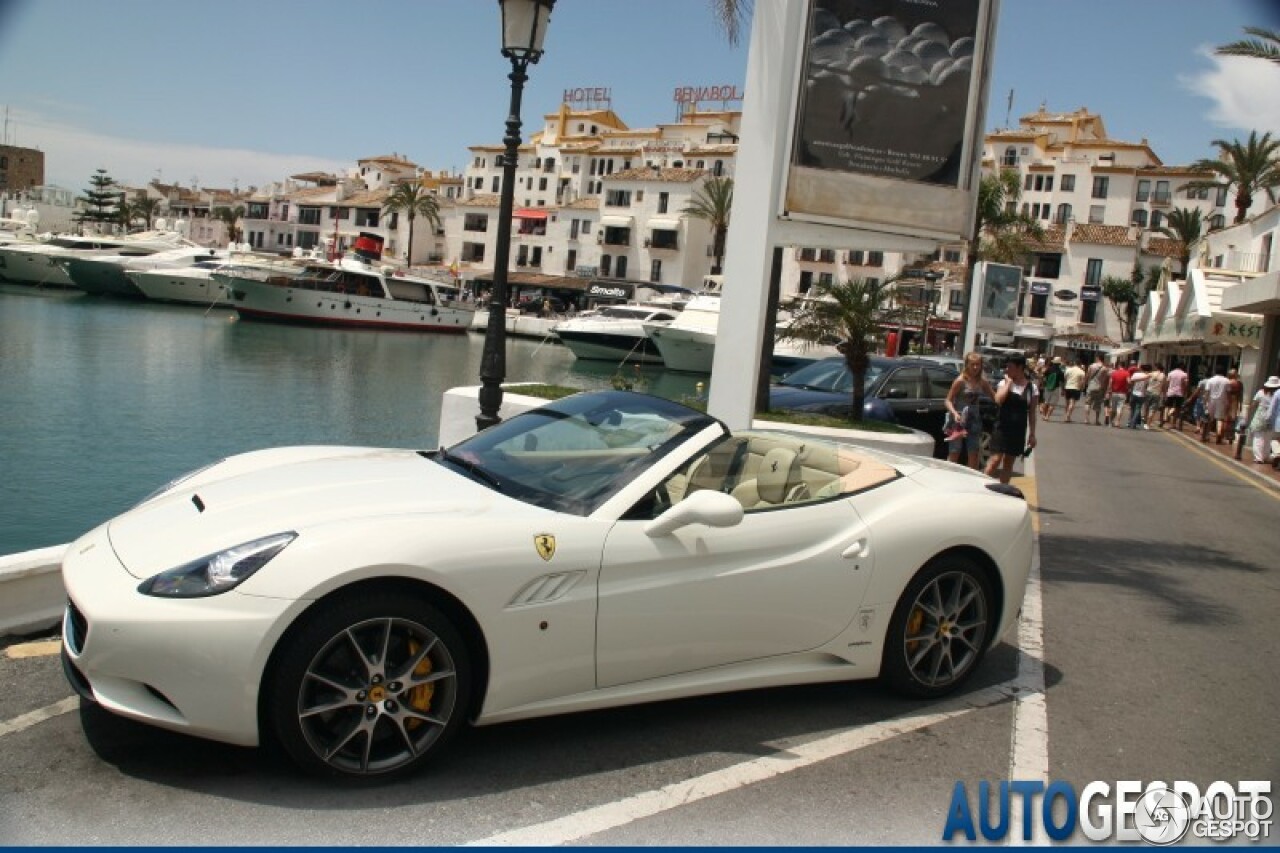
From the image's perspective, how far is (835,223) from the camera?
28.8ft

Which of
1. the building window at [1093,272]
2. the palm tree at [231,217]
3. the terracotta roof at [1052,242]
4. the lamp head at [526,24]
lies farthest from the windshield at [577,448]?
the palm tree at [231,217]

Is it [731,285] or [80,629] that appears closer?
[80,629]

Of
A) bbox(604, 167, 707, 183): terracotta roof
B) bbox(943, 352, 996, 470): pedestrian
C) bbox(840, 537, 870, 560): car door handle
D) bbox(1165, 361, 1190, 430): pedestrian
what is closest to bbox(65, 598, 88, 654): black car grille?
bbox(840, 537, 870, 560): car door handle

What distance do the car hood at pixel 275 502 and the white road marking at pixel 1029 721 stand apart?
229 cm

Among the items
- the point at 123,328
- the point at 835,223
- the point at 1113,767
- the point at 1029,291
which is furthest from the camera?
the point at 1029,291

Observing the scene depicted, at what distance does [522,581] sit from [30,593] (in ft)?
9.77

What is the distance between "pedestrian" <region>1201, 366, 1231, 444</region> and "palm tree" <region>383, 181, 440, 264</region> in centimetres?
7640

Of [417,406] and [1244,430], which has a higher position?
[1244,430]

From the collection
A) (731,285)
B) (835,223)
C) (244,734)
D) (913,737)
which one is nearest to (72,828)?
(244,734)

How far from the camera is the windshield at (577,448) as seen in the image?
4234 millimetres

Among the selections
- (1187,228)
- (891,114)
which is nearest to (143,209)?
(1187,228)

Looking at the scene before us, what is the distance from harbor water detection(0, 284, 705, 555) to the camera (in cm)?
1202

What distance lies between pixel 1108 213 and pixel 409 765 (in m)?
85.7

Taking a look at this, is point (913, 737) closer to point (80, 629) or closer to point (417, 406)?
point (80, 629)
